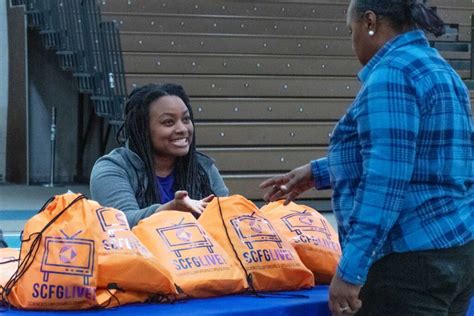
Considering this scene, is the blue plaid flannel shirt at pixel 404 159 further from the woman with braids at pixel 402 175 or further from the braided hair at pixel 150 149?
the braided hair at pixel 150 149

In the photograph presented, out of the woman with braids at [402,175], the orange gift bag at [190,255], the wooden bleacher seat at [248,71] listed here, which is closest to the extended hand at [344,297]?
the woman with braids at [402,175]

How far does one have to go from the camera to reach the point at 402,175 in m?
2.18

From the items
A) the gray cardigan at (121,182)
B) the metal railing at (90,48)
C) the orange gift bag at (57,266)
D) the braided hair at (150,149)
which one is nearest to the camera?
the orange gift bag at (57,266)

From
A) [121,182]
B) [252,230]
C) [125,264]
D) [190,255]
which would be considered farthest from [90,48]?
[125,264]

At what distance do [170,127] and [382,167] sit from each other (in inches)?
60.1

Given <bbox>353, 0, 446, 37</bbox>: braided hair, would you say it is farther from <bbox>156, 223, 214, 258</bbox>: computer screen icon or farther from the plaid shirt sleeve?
<bbox>156, 223, 214, 258</bbox>: computer screen icon

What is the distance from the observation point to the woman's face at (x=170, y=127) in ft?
11.7

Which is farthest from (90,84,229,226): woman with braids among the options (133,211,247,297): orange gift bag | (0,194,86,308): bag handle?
(0,194,86,308): bag handle

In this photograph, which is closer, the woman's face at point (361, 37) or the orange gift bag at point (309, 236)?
the woman's face at point (361, 37)

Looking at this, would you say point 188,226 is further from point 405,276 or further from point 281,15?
point 281,15

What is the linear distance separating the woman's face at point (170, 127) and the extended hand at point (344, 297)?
1.43 m

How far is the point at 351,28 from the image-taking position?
2.37 meters

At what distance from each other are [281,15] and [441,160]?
9.22 metres

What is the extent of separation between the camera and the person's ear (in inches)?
90.7
